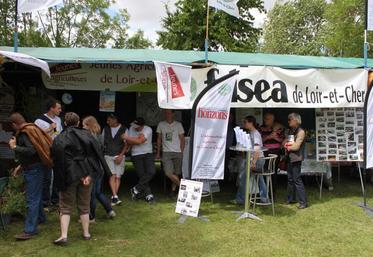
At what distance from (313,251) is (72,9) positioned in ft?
95.5

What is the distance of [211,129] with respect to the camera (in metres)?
6.34

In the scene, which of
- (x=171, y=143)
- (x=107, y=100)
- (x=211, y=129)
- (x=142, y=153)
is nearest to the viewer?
(x=211, y=129)

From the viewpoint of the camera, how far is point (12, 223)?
586 cm

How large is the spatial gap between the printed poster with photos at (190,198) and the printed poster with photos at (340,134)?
9.89 ft

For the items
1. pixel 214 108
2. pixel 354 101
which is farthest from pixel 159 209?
pixel 354 101

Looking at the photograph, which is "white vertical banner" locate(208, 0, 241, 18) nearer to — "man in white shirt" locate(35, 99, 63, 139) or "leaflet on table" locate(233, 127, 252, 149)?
"leaflet on table" locate(233, 127, 252, 149)

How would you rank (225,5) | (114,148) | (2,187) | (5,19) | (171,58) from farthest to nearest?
(5,19) < (171,58) < (114,148) < (225,5) < (2,187)

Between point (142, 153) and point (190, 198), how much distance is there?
157 centimetres

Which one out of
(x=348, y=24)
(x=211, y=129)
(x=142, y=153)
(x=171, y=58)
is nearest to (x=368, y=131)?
(x=211, y=129)

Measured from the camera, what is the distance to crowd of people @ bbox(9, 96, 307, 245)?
192 inches

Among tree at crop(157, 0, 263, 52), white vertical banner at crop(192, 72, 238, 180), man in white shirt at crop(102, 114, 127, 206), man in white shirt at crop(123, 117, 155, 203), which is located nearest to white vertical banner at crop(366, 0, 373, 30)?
white vertical banner at crop(192, 72, 238, 180)

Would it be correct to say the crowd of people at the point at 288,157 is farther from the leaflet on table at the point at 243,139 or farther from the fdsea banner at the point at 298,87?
the fdsea banner at the point at 298,87

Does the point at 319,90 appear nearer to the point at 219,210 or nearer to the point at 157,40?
the point at 219,210

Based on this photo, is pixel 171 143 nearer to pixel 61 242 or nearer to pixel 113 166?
pixel 113 166
